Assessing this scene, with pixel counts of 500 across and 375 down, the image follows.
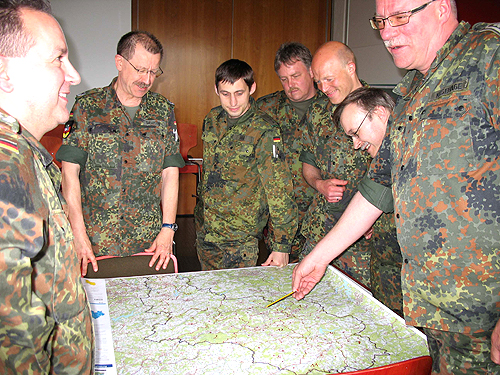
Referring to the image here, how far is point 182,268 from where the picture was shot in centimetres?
368

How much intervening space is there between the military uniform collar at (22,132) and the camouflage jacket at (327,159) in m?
1.52

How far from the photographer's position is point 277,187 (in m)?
2.06

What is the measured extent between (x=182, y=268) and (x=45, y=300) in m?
3.01

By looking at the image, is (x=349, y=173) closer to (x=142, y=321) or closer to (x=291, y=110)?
(x=291, y=110)

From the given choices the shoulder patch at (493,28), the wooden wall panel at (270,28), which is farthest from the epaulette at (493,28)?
the wooden wall panel at (270,28)

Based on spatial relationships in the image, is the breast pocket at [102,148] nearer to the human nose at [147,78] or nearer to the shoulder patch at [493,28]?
the human nose at [147,78]

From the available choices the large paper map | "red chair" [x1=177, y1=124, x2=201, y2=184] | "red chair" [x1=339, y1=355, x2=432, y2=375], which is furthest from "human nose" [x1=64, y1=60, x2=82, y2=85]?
"red chair" [x1=177, y1=124, x2=201, y2=184]

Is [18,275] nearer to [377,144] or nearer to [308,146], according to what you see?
[377,144]

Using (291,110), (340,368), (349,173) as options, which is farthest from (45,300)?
(291,110)

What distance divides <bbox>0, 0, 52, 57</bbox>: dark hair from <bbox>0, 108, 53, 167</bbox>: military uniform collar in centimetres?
12

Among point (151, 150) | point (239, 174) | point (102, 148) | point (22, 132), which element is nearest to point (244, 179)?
point (239, 174)

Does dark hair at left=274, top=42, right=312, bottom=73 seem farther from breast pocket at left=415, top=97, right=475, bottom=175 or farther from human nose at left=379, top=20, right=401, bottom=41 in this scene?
breast pocket at left=415, top=97, right=475, bottom=175

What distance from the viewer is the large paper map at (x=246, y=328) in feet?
3.43

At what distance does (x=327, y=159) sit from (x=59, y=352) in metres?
1.70
